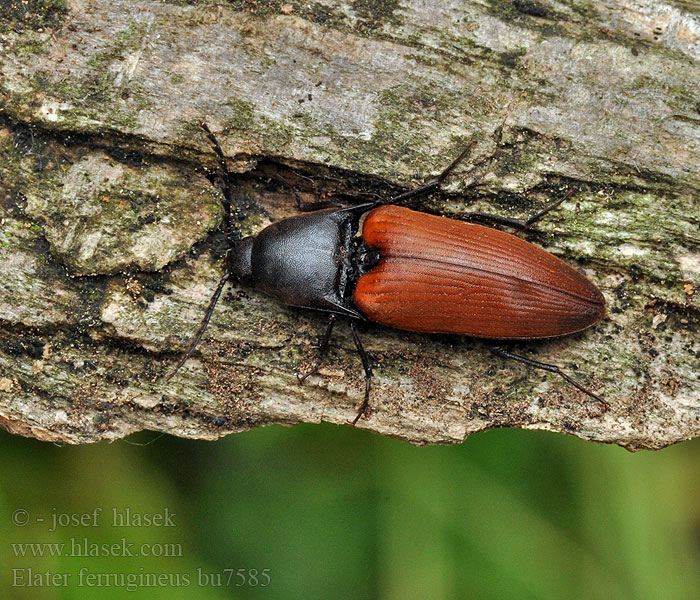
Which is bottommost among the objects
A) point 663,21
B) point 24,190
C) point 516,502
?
point 516,502

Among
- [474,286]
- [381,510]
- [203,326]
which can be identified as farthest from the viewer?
[381,510]

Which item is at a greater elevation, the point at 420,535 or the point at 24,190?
the point at 24,190

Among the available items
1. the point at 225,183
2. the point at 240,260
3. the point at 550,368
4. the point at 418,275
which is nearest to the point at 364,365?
the point at 418,275

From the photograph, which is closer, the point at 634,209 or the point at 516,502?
the point at 634,209

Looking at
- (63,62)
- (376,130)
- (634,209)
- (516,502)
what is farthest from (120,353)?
(634,209)

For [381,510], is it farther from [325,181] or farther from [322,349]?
[325,181]

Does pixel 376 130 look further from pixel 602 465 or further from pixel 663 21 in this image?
pixel 602 465

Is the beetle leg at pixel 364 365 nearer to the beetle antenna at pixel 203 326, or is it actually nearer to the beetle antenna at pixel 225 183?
the beetle antenna at pixel 203 326
